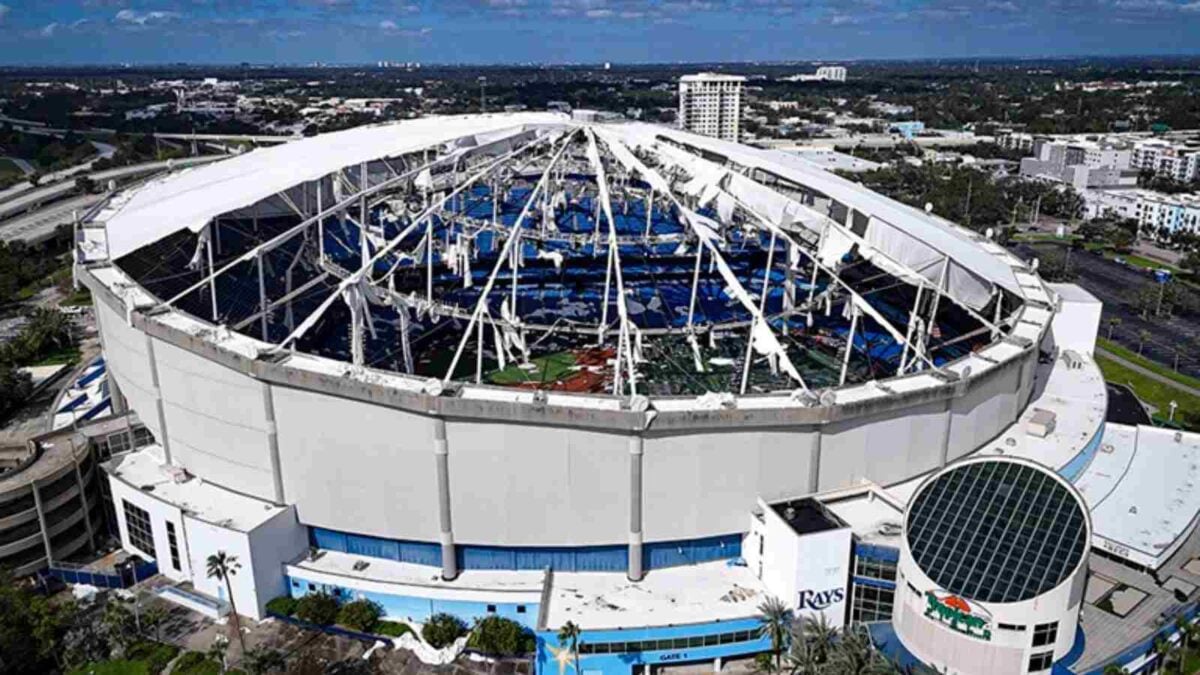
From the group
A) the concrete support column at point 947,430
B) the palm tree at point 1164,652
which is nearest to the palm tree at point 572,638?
the concrete support column at point 947,430

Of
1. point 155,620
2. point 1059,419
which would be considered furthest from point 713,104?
point 155,620

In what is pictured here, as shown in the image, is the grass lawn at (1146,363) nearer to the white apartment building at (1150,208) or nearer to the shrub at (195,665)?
the white apartment building at (1150,208)

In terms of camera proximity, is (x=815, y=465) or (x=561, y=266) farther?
(x=561, y=266)

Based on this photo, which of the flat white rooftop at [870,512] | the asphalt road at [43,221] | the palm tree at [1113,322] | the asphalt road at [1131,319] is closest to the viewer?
the flat white rooftop at [870,512]

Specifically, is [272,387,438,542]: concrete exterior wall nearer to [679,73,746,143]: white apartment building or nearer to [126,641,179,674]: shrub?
[126,641,179,674]: shrub

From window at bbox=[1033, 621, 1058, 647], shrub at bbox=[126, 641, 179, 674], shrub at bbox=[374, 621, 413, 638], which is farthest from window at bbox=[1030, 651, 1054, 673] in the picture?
shrub at bbox=[126, 641, 179, 674]

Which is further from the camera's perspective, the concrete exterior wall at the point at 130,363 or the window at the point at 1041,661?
the concrete exterior wall at the point at 130,363

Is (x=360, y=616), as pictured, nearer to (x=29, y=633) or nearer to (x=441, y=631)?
(x=441, y=631)
